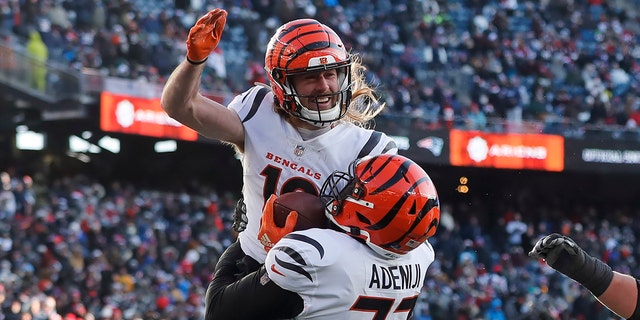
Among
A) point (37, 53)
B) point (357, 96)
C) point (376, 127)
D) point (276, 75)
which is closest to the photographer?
point (276, 75)

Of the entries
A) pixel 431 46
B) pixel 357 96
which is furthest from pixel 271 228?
pixel 431 46

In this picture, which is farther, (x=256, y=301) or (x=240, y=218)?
(x=240, y=218)

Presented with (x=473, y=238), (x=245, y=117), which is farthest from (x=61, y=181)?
(x=245, y=117)

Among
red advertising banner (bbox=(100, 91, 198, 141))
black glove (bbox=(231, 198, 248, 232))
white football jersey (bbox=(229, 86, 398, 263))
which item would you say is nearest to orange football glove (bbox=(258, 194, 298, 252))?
white football jersey (bbox=(229, 86, 398, 263))

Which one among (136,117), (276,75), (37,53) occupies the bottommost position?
(136,117)

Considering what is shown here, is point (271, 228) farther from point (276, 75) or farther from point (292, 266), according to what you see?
point (276, 75)

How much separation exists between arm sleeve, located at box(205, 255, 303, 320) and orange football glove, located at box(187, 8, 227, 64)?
0.70 metres

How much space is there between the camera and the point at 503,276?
50.7 feet

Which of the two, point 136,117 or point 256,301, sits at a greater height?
point 256,301

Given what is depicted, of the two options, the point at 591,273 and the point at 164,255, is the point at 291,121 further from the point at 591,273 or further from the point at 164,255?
the point at 164,255

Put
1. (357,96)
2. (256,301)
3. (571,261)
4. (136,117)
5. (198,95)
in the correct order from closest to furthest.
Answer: (256,301)
(571,261)
(198,95)
(357,96)
(136,117)

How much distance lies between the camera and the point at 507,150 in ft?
60.0

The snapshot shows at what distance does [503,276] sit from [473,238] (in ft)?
2.85

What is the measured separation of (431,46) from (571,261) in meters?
15.9
